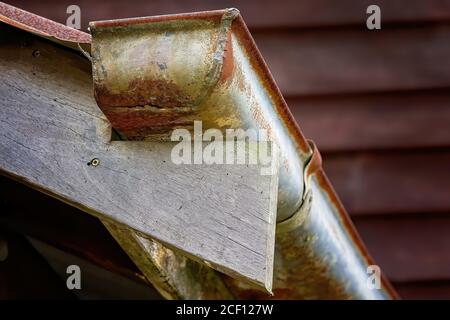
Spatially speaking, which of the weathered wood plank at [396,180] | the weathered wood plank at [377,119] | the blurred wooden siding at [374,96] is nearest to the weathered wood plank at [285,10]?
the blurred wooden siding at [374,96]

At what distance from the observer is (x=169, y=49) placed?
1.16 m

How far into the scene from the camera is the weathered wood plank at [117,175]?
127 cm

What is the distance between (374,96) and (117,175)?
1.71 metres

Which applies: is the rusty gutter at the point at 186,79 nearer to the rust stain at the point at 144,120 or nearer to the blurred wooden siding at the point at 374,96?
the rust stain at the point at 144,120

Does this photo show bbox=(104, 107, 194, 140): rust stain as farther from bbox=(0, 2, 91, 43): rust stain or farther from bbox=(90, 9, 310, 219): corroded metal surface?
bbox=(0, 2, 91, 43): rust stain

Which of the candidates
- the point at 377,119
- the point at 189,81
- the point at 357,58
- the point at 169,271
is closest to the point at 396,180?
the point at 377,119

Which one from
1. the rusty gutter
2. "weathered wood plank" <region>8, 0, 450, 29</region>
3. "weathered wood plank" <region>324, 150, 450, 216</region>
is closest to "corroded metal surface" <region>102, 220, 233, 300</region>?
the rusty gutter

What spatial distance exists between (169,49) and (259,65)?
0.65 feet

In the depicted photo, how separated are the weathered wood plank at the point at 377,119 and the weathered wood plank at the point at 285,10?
0.26 metres

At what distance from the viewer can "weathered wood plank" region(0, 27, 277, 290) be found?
1.27m

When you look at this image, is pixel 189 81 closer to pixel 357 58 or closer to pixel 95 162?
pixel 95 162
